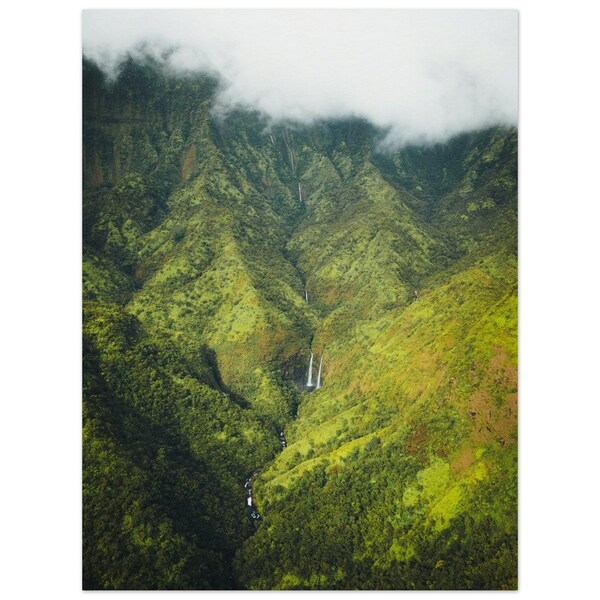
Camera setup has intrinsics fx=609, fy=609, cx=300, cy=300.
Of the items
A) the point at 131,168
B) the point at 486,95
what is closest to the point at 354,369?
the point at 486,95

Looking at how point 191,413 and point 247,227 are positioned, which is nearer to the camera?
point 191,413

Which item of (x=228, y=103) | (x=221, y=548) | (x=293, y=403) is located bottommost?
(x=221, y=548)

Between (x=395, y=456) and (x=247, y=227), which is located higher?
(x=247, y=227)

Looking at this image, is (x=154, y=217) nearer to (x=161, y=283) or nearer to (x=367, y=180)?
(x=161, y=283)

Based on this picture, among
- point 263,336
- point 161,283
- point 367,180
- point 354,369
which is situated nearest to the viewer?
point 354,369

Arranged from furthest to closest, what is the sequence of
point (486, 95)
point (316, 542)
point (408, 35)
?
1. point (486, 95)
2. point (316, 542)
3. point (408, 35)

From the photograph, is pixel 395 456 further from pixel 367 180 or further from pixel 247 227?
pixel 367 180
